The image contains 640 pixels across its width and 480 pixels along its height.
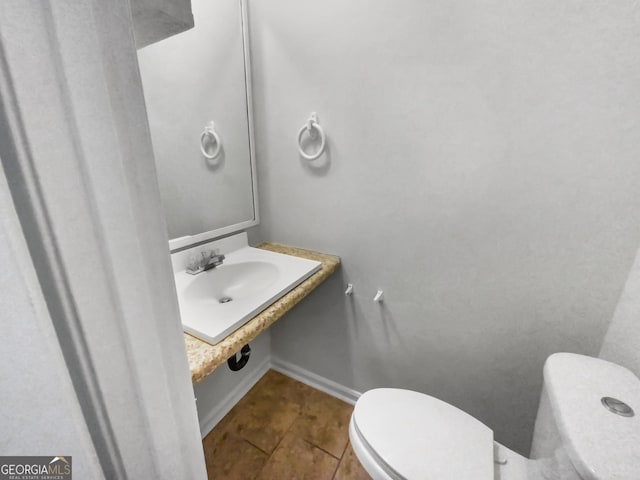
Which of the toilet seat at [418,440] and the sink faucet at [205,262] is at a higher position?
the sink faucet at [205,262]

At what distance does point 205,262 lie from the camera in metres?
1.19

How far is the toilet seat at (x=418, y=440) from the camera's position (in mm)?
724

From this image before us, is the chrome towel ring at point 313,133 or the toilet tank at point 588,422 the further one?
the chrome towel ring at point 313,133

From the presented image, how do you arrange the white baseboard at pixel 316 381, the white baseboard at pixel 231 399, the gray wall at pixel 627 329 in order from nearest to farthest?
the gray wall at pixel 627 329
the white baseboard at pixel 231 399
the white baseboard at pixel 316 381

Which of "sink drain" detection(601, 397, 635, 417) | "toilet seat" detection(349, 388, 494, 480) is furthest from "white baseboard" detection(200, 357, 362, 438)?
"sink drain" detection(601, 397, 635, 417)

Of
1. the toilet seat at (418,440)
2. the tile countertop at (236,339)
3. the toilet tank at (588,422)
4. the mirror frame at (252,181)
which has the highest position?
the mirror frame at (252,181)

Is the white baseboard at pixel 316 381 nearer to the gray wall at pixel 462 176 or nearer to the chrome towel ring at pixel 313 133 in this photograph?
the gray wall at pixel 462 176

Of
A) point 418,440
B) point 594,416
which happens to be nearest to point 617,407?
point 594,416

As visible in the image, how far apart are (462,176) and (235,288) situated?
1.09 m

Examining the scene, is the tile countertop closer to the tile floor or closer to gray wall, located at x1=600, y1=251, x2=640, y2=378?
the tile floor

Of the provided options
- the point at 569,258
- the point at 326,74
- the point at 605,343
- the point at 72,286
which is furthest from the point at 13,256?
the point at 605,343

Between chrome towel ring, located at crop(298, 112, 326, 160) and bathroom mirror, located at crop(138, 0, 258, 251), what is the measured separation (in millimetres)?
316

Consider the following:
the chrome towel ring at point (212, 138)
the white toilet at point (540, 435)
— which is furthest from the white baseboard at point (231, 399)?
the chrome towel ring at point (212, 138)

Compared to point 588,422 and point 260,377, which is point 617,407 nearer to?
point 588,422
